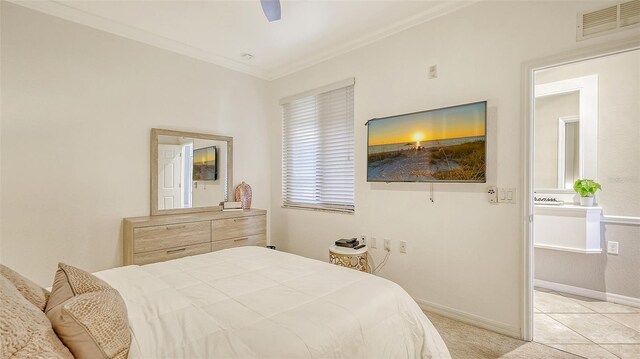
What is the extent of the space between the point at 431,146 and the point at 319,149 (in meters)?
1.52

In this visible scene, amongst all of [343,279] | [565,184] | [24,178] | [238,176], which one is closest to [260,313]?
[343,279]

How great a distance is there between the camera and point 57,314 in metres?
0.92

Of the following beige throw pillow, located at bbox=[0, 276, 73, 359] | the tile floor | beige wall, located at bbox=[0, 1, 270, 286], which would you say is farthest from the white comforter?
the tile floor

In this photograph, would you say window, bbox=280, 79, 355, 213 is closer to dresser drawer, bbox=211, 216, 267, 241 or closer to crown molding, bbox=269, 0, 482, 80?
crown molding, bbox=269, 0, 482, 80

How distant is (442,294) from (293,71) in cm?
319

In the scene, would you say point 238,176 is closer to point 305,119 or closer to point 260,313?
point 305,119

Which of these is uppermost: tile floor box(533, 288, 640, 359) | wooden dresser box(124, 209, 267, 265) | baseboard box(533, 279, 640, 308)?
wooden dresser box(124, 209, 267, 265)

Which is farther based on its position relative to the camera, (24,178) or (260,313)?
(24,178)

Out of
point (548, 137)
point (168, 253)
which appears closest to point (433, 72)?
point (548, 137)

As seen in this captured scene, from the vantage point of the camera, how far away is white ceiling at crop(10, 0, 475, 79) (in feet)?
8.39

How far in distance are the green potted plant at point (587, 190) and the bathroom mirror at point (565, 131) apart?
142 millimetres

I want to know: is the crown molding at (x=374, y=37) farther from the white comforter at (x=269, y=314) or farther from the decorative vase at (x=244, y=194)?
the white comforter at (x=269, y=314)

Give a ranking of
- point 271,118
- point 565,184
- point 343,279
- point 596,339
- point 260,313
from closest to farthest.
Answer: point 260,313 < point 343,279 < point 596,339 < point 565,184 < point 271,118

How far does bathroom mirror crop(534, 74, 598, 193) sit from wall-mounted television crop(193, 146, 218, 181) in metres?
3.79
